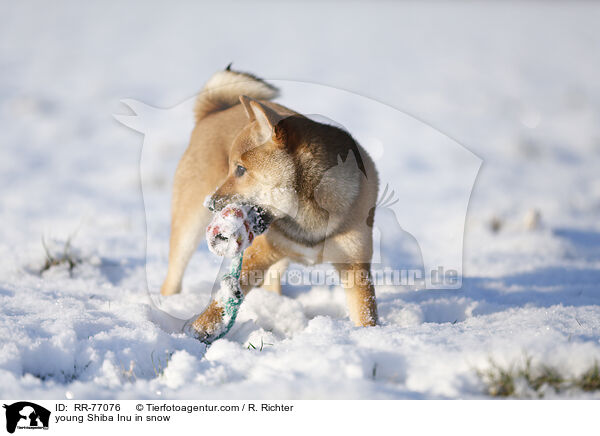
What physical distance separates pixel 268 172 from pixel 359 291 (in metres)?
0.80

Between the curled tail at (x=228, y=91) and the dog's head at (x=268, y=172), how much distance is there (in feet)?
1.86

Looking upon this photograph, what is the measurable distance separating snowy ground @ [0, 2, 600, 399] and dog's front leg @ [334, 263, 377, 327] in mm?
166

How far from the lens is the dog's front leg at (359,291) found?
2.70 meters

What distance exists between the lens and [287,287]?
357cm

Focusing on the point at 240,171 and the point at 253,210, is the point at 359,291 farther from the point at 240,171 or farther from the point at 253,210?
the point at 240,171

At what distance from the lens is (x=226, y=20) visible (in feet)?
54.9

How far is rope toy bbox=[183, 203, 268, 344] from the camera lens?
239 cm

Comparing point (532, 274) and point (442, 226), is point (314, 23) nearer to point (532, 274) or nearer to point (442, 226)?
point (442, 226)

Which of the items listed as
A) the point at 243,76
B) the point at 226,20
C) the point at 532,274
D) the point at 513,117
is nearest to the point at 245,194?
the point at 243,76

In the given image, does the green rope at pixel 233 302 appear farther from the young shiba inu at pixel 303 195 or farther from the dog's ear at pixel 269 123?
the dog's ear at pixel 269 123

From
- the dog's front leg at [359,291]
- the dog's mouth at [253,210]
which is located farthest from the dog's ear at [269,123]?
the dog's front leg at [359,291]

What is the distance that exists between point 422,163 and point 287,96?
14.1 feet
